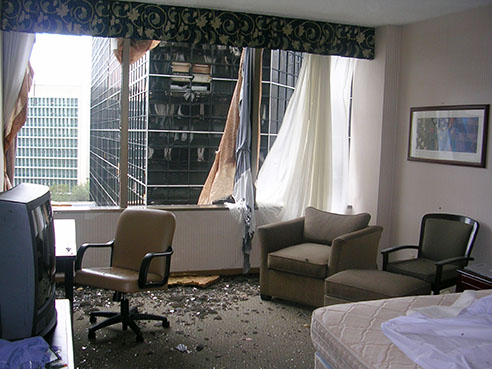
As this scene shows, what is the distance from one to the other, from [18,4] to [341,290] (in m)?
3.43

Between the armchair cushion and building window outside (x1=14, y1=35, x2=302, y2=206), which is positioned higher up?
building window outside (x1=14, y1=35, x2=302, y2=206)

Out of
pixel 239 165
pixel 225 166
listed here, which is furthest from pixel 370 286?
pixel 225 166

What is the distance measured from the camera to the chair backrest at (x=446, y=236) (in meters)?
4.20

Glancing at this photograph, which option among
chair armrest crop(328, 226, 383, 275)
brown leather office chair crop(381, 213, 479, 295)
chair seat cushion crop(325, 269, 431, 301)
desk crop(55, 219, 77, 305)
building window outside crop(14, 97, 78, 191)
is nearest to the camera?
desk crop(55, 219, 77, 305)

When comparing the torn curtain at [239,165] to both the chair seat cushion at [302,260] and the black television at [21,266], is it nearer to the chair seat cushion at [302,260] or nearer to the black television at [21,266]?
the chair seat cushion at [302,260]

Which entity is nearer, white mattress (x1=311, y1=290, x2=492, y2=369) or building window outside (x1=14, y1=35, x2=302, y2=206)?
white mattress (x1=311, y1=290, x2=492, y2=369)

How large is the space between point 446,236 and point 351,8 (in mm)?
2098

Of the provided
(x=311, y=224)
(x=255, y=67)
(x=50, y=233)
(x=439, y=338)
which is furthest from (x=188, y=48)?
(x=439, y=338)

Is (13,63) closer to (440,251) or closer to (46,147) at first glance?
(46,147)

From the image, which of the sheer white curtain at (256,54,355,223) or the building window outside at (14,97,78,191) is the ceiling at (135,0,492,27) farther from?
the building window outside at (14,97,78,191)

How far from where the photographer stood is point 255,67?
520 centimetres

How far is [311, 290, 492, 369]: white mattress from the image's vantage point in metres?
2.12

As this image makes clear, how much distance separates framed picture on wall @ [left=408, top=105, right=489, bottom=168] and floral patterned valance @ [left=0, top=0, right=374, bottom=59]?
0.90 metres

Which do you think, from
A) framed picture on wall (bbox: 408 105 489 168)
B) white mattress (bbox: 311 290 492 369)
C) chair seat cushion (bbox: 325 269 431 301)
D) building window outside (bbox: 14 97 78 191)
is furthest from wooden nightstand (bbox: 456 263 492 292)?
building window outside (bbox: 14 97 78 191)
